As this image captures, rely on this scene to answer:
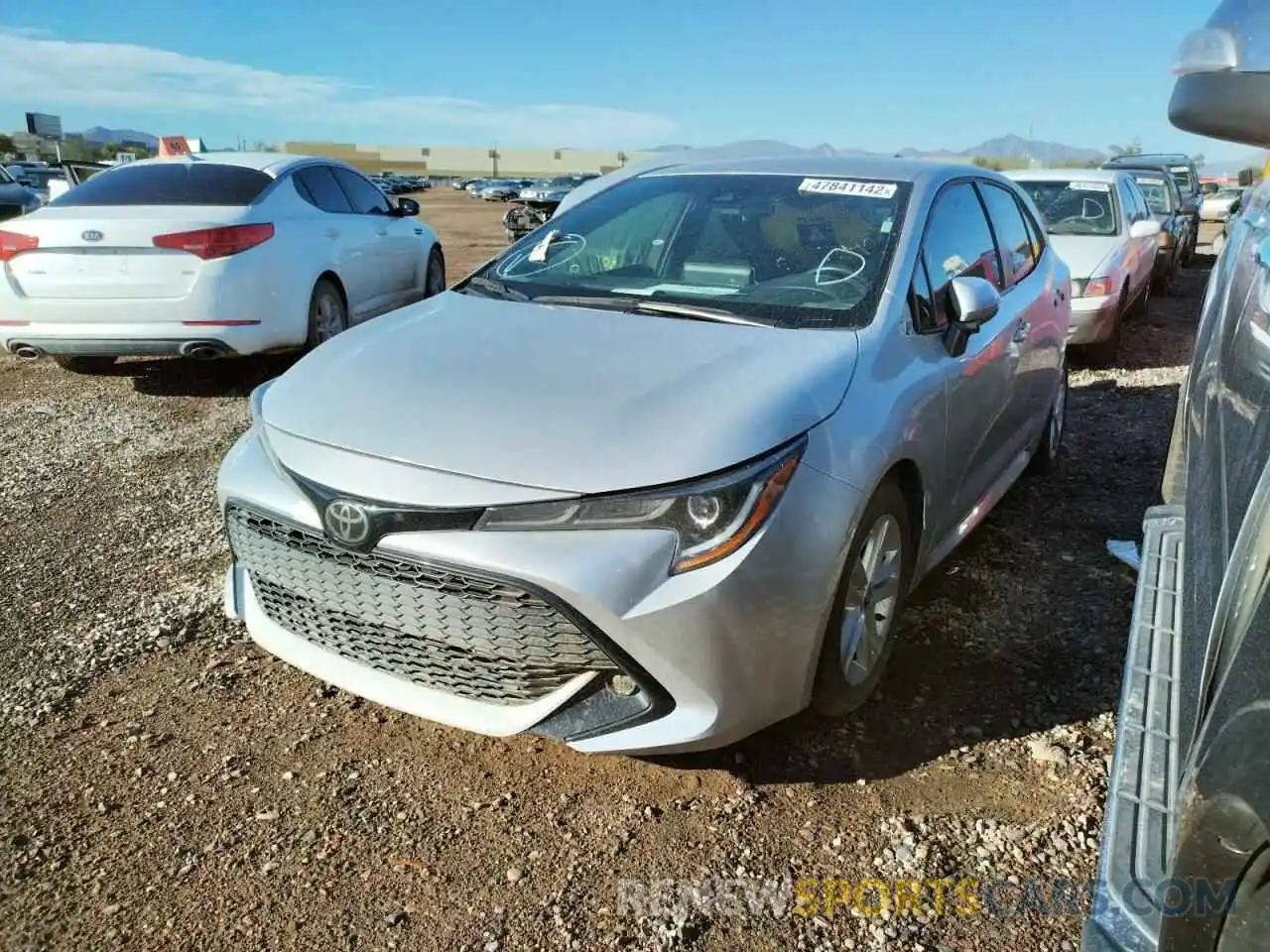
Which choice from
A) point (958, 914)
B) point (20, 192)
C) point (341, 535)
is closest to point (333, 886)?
point (341, 535)

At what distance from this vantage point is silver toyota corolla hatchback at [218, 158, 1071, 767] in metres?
2.27

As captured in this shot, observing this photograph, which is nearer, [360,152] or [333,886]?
[333,886]

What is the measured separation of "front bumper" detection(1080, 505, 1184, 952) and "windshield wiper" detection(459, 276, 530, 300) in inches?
86.1

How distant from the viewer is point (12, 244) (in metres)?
6.17

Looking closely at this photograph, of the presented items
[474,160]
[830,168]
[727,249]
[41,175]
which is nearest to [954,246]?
[830,168]

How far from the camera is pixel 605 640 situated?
2270mm

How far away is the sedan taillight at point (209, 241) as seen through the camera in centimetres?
604

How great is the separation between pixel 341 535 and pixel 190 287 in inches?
171

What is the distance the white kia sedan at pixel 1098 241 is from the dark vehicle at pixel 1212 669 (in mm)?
5339

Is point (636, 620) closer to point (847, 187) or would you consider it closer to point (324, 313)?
point (847, 187)

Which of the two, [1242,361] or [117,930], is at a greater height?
[1242,361]

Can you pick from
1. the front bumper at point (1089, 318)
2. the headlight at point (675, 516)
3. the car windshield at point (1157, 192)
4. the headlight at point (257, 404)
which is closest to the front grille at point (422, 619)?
the headlight at point (675, 516)

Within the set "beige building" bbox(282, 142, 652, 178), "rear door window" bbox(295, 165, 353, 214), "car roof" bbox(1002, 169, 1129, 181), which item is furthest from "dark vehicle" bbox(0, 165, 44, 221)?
"beige building" bbox(282, 142, 652, 178)

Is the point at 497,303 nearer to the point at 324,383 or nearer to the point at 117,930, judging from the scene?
the point at 324,383
